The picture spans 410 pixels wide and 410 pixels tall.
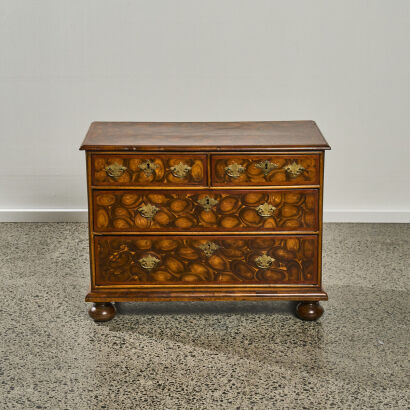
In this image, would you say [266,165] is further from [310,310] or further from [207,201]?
[310,310]

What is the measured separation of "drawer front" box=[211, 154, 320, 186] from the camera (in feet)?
12.1

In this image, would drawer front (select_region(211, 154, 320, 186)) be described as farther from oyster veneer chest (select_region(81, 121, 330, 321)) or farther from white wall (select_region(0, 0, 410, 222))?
white wall (select_region(0, 0, 410, 222))

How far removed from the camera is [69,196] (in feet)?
17.1

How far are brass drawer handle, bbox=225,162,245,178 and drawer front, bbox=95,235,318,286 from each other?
296mm

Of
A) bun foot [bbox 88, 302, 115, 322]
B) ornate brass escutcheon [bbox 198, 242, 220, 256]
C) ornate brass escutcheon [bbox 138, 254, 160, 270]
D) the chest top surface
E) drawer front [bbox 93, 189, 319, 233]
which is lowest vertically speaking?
bun foot [bbox 88, 302, 115, 322]

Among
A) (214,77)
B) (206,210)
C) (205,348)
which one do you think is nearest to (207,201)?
(206,210)

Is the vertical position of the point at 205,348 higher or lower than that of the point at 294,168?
lower

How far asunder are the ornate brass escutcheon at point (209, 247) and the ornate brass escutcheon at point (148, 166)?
408 mm

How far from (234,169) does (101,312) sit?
2.99 feet

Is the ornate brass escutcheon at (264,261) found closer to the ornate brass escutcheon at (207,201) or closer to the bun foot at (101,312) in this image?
the ornate brass escutcheon at (207,201)

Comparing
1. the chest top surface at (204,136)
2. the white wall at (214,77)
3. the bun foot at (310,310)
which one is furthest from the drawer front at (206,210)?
the white wall at (214,77)

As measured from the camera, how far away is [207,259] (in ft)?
12.5

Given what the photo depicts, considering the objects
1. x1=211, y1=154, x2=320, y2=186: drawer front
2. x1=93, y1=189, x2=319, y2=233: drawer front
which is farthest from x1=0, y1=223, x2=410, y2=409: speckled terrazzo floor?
x1=211, y1=154, x2=320, y2=186: drawer front

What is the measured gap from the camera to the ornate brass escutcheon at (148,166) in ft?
12.2
